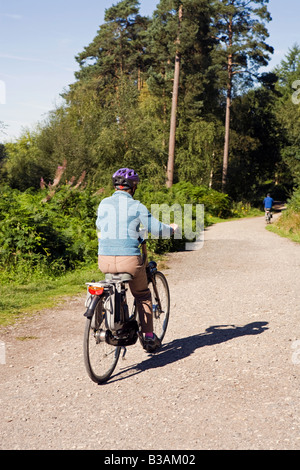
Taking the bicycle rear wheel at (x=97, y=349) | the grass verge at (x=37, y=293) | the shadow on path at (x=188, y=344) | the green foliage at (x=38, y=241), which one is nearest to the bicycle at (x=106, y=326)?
the bicycle rear wheel at (x=97, y=349)

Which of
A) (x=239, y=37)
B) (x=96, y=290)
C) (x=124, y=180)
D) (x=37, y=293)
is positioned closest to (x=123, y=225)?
(x=124, y=180)

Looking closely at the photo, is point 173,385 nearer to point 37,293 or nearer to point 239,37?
point 37,293

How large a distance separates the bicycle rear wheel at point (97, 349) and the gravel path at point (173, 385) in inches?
4.9

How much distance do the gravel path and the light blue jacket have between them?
4.34 ft

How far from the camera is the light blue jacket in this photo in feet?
16.2

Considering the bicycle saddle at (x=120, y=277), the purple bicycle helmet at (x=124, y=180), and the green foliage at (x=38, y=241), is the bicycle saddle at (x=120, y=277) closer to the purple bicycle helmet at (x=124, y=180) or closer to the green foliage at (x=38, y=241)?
the purple bicycle helmet at (x=124, y=180)

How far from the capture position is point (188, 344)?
614 centimetres

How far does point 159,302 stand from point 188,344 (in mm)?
627

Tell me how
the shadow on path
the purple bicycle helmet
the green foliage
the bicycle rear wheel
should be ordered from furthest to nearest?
the green foliage < the shadow on path < the purple bicycle helmet < the bicycle rear wheel

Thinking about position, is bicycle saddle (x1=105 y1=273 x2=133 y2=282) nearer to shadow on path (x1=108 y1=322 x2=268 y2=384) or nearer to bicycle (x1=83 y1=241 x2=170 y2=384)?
bicycle (x1=83 y1=241 x2=170 y2=384)

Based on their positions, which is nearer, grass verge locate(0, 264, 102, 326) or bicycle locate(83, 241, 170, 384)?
bicycle locate(83, 241, 170, 384)

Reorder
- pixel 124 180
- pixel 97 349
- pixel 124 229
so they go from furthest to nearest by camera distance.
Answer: pixel 124 180
pixel 124 229
pixel 97 349

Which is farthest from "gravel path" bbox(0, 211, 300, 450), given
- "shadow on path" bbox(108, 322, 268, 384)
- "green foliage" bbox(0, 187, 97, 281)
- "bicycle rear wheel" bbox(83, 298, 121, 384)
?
"green foliage" bbox(0, 187, 97, 281)

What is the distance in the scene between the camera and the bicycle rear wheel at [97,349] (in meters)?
4.66
